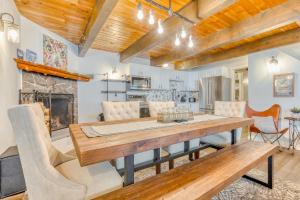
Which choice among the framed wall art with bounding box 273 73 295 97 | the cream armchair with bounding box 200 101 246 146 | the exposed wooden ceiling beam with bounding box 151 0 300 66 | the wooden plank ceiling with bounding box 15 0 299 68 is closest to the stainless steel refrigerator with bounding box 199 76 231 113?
the framed wall art with bounding box 273 73 295 97

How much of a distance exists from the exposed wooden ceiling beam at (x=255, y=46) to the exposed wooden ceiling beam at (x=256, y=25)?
3.65 feet

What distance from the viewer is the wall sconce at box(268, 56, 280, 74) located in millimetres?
4035

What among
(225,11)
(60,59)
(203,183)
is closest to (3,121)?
(60,59)

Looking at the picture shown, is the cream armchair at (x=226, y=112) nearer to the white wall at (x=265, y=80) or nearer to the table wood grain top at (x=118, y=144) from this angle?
the table wood grain top at (x=118, y=144)

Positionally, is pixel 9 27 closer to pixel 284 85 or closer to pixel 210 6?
pixel 210 6

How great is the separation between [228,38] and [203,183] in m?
2.93

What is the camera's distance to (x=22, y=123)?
0.95m

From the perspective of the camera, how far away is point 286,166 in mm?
2482

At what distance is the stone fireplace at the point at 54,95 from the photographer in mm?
2713

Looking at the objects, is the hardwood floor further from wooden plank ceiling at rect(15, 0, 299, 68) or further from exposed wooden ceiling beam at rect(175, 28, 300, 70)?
wooden plank ceiling at rect(15, 0, 299, 68)

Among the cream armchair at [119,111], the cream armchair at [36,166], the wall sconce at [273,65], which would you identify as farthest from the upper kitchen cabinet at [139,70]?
the cream armchair at [36,166]

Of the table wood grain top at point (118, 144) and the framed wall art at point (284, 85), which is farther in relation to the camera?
the framed wall art at point (284, 85)

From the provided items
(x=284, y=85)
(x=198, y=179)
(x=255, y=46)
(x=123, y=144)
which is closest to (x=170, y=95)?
(x=255, y=46)

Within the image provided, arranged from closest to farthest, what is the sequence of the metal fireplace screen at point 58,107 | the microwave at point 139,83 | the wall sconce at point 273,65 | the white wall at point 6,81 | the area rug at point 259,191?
the area rug at point 259,191, the white wall at point 6,81, the metal fireplace screen at point 58,107, the wall sconce at point 273,65, the microwave at point 139,83
